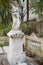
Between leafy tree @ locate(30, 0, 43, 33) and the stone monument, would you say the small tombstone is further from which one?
leafy tree @ locate(30, 0, 43, 33)

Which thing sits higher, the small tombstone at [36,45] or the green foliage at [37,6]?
the green foliage at [37,6]

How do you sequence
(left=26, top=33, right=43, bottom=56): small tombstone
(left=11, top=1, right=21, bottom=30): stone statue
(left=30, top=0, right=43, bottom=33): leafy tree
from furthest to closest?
1. (left=30, top=0, right=43, bottom=33): leafy tree
2. (left=26, top=33, right=43, bottom=56): small tombstone
3. (left=11, top=1, right=21, bottom=30): stone statue

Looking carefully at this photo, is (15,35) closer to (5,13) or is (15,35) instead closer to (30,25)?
(30,25)

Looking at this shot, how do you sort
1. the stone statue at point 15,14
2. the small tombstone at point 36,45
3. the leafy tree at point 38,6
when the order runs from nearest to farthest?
1. the stone statue at point 15,14
2. the small tombstone at point 36,45
3. the leafy tree at point 38,6

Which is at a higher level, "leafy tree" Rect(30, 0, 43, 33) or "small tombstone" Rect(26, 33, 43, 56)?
"leafy tree" Rect(30, 0, 43, 33)

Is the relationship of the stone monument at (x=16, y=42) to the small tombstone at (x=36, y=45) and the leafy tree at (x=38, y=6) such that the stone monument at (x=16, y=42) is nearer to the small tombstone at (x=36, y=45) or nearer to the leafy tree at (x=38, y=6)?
the small tombstone at (x=36, y=45)

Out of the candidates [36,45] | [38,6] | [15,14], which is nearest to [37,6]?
[38,6]

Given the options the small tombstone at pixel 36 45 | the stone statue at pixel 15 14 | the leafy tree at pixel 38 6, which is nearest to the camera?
the stone statue at pixel 15 14

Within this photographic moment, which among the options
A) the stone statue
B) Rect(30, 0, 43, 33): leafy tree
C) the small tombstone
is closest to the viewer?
the stone statue

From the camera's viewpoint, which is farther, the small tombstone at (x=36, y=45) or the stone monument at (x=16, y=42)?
the small tombstone at (x=36, y=45)

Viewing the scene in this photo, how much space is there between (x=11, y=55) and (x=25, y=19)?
9070 mm

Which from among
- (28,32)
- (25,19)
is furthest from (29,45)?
(25,19)

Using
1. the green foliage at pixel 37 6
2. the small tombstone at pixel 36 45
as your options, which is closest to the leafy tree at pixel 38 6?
the green foliage at pixel 37 6

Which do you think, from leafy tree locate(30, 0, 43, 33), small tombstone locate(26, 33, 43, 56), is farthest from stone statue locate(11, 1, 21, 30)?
A: leafy tree locate(30, 0, 43, 33)
